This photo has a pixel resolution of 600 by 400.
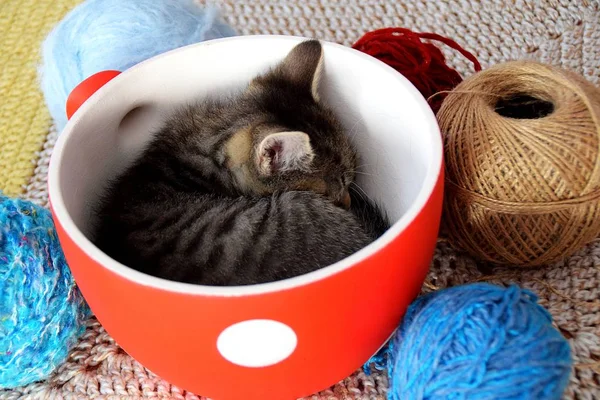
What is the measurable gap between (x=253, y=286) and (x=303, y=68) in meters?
0.36

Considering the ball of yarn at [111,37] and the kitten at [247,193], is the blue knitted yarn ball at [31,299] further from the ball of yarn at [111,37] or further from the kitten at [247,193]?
the ball of yarn at [111,37]

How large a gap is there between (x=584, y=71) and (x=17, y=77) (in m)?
1.02

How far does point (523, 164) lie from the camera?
735 mm

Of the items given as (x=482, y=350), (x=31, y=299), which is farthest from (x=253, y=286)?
(x=31, y=299)

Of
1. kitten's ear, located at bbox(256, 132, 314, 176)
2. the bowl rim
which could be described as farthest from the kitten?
the bowl rim

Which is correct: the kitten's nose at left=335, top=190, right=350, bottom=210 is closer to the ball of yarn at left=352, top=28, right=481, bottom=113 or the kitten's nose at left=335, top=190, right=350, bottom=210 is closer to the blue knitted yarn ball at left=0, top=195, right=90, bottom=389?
the ball of yarn at left=352, top=28, right=481, bottom=113

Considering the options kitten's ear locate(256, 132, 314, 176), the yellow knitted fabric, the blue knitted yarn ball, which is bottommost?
the yellow knitted fabric

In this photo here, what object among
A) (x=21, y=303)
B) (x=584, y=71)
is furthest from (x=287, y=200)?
(x=584, y=71)

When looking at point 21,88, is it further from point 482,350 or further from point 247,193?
point 482,350

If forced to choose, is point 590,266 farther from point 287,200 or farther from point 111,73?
point 111,73

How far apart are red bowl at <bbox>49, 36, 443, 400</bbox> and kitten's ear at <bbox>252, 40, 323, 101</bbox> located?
13mm

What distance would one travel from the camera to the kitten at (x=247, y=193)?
69 cm

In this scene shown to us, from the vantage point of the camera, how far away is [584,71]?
41.5 inches

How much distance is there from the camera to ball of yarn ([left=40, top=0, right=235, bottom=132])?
96 cm
